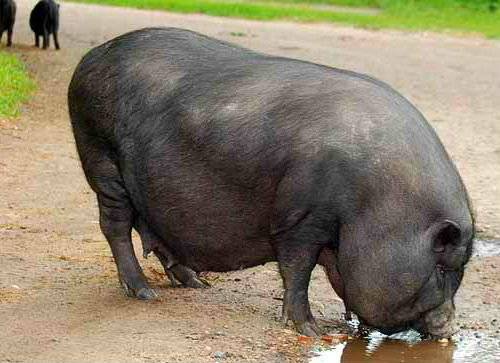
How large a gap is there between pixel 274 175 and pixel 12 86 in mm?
8435

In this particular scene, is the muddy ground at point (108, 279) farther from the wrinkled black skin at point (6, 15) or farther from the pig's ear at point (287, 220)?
the wrinkled black skin at point (6, 15)

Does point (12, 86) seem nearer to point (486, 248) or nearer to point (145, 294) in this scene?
point (486, 248)

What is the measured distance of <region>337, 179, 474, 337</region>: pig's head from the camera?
5.75m

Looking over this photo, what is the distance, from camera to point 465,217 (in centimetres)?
580

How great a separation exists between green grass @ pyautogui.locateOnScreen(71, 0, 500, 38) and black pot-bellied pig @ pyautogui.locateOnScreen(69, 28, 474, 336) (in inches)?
676

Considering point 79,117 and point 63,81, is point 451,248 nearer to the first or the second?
point 79,117

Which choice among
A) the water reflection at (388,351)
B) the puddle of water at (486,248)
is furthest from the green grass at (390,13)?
the water reflection at (388,351)

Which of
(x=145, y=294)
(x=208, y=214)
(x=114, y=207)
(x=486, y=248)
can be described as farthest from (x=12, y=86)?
(x=208, y=214)

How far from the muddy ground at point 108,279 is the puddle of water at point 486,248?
11 centimetres

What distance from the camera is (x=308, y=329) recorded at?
6105 mm

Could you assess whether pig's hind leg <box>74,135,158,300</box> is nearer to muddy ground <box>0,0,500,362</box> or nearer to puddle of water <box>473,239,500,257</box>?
muddy ground <box>0,0,500,362</box>

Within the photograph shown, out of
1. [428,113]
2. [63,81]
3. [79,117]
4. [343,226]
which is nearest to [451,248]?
[343,226]

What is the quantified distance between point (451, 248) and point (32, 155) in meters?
5.67

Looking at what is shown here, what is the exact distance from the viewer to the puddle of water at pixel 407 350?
5.97 m
